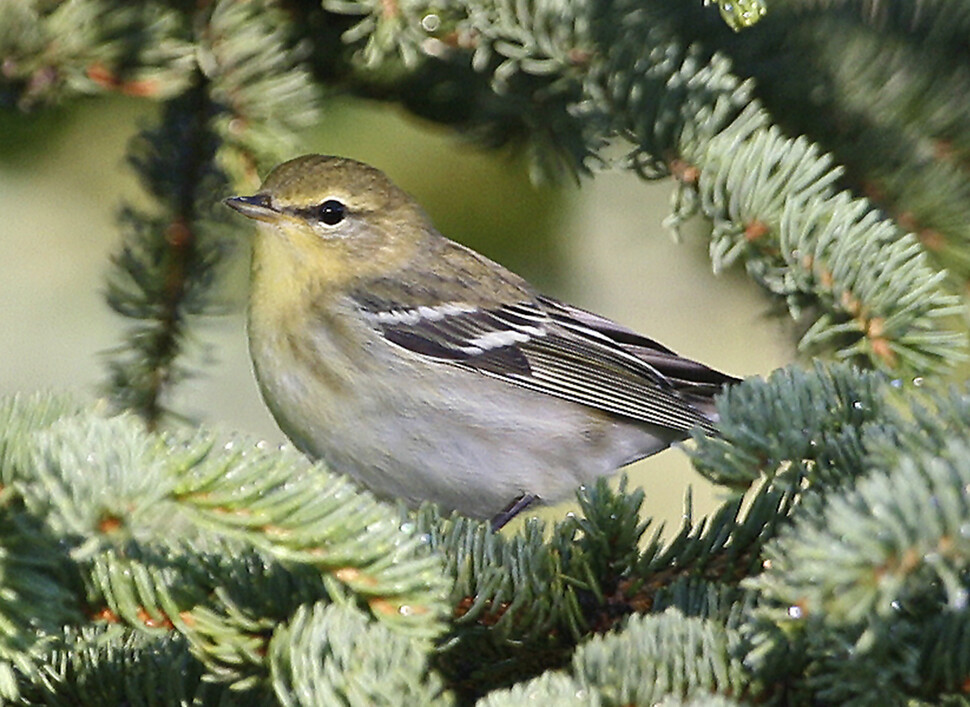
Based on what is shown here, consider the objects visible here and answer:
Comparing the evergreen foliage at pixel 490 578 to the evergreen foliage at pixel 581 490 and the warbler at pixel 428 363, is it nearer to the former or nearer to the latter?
the evergreen foliage at pixel 581 490

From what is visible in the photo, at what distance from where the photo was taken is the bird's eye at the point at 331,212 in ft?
12.6

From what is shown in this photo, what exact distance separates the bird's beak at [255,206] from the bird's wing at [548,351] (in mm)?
432

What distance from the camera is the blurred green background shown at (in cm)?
384

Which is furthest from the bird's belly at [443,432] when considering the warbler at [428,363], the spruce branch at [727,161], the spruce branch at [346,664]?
the spruce branch at [346,664]

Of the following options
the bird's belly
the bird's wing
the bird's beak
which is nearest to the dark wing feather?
the bird's wing

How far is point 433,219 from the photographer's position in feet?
13.8

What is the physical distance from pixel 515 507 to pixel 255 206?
1.12 m

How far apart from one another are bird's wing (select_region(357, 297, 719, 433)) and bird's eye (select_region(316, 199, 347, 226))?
1.02 feet

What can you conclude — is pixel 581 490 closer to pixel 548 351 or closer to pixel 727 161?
pixel 727 161

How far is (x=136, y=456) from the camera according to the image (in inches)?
56.7

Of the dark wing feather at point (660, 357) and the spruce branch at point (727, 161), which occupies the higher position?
the spruce branch at point (727, 161)

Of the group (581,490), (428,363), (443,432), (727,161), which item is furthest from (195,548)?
(428,363)

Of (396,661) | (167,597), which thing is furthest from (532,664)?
(167,597)

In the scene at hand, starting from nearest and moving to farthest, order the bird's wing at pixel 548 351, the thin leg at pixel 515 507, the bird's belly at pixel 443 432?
the bird's belly at pixel 443 432
the thin leg at pixel 515 507
the bird's wing at pixel 548 351
